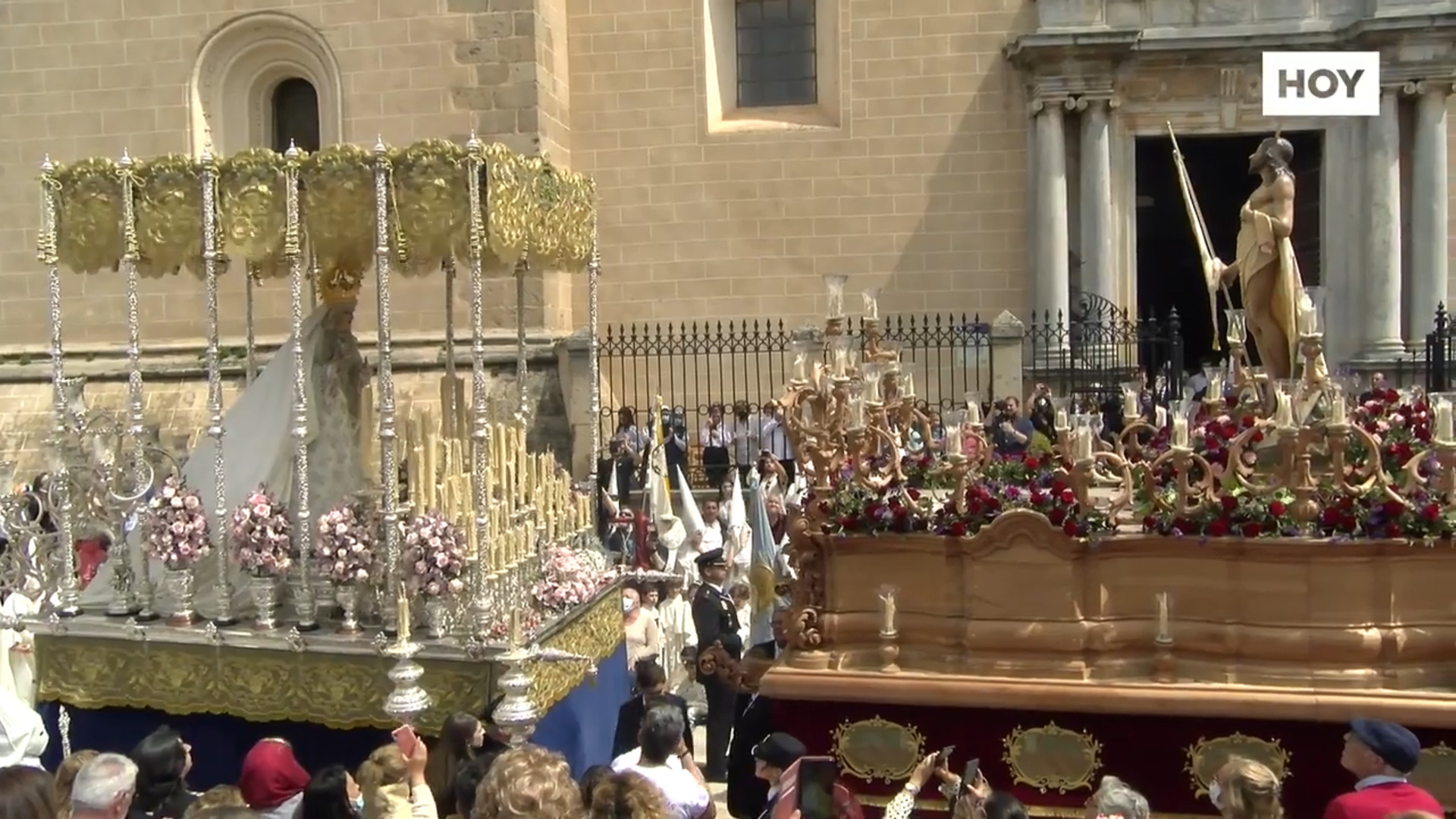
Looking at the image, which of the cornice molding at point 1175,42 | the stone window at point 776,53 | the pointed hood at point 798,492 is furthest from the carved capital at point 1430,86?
the pointed hood at point 798,492

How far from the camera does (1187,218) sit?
2028 centimetres

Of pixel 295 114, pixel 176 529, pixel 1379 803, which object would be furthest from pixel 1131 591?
pixel 295 114

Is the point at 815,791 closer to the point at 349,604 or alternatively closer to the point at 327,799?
the point at 327,799

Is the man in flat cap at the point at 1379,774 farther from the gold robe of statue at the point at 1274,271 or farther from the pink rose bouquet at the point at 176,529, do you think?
the pink rose bouquet at the point at 176,529

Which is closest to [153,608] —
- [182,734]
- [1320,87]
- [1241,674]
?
[182,734]

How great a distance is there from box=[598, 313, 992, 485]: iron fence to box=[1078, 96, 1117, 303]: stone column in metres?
1.66

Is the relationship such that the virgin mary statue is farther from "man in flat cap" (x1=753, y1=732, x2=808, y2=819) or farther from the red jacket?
the red jacket

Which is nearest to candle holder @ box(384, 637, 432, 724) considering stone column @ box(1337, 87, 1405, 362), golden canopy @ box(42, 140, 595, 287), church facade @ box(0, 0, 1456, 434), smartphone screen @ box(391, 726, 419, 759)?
smartphone screen @ box(391, 726, 419, 759)

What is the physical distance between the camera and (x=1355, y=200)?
665 inches

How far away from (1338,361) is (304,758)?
48.7 ft

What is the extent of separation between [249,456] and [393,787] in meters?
3.48

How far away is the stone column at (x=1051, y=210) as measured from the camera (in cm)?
1686

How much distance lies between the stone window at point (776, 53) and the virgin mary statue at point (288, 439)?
11.6 meters

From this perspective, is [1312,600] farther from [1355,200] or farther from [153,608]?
[1355,200]
